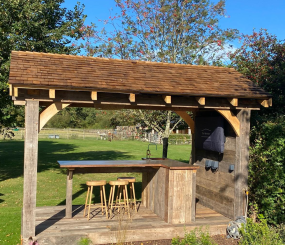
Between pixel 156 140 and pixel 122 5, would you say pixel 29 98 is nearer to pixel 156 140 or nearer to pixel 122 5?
pixel 122 5

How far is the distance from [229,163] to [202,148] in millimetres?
1069

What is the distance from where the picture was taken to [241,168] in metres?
6.35

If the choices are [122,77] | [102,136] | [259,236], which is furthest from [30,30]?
[102,136]

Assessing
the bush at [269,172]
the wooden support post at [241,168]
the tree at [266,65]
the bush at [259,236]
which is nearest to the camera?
the bush at [259,236]

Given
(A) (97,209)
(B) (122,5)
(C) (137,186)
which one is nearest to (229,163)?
(A) (97,209)

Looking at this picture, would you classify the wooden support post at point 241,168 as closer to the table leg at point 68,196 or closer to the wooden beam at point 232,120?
the wooden beam at point 232,120

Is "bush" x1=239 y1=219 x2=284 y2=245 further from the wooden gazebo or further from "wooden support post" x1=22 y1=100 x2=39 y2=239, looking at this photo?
"wooden support post" x1=22 y1=100 x2=39 y2=239

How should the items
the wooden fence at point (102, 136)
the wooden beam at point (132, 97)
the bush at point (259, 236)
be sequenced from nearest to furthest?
the bush at point (259, 236), the wooden beam at point (132, 97), the wooden fence at point (102, 136)

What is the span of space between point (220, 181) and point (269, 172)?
114cm

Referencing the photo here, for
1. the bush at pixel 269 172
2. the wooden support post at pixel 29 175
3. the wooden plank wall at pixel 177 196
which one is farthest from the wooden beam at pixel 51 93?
the bush at pixel 269 172

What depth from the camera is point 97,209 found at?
7258 mm

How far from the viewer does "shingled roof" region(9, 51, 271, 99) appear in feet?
17.8

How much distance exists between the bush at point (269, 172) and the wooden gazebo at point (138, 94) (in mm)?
336

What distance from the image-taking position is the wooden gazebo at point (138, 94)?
5.20 metres
